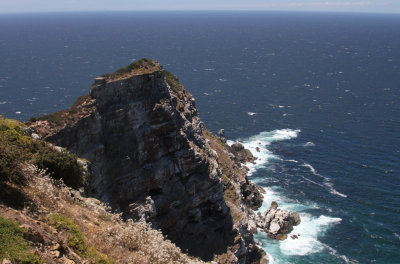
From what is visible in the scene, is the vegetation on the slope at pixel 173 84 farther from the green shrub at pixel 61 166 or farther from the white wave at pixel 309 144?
the white wave at pixel 309 144

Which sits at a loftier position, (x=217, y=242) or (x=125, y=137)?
(x=125, y=137)

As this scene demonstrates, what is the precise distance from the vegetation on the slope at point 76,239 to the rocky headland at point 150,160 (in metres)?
23.3

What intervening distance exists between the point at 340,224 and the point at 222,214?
33.4m

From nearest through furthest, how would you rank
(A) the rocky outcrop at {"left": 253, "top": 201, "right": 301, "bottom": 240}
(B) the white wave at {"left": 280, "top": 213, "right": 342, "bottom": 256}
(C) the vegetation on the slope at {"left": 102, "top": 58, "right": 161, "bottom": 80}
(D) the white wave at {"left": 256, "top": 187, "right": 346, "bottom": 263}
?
(C) the vegetation on the slope at {"left": 102, "top": 58, "right": 161, "bottom": 80} < (D) the white wave at {"left": 256, "top": 187, "right": 346, "bottom": 263} < (B) the white wave at {"left": 280, "top": 213, "right": 342, "bottom": 256} < (A) the rocky outcrop at {"left": 253, "top": 201, "right": 301, "bottom": 240}

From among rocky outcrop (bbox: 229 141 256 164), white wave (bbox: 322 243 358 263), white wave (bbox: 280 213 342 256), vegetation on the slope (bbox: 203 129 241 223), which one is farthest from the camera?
rocky outcrop (bbox: 229 141 256 164)

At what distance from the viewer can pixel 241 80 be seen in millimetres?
195875

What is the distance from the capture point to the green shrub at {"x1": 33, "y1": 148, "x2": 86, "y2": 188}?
1108 inches

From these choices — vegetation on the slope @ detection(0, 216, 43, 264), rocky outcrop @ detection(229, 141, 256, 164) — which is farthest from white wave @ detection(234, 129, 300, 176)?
vegetation on the slope @ detection(0, 216, 43, 264)

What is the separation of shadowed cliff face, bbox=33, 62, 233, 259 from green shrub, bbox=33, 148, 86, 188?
1216 centimetres

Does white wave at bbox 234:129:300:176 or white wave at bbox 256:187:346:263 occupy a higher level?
white wave at bbox 234:129:300:176

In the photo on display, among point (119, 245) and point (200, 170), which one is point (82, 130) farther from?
point (119, 245)

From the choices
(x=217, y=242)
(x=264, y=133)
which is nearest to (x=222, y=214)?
(x=217, y=242)

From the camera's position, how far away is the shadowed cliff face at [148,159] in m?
45.5

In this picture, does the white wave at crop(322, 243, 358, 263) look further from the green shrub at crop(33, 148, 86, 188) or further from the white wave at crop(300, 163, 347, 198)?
the green shrub at crop(33, 148, 86, 188)
